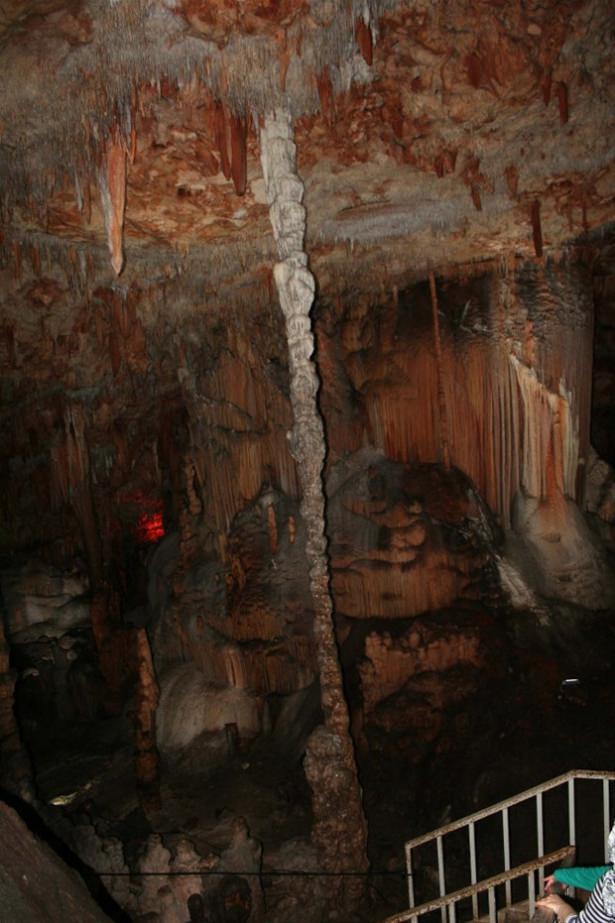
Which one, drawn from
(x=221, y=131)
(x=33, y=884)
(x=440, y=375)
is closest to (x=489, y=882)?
(x=33, y=884)

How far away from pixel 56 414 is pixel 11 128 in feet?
23.1

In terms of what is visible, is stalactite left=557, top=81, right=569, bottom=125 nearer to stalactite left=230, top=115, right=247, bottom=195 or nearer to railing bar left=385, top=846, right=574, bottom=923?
stalactite left=230, top=115, right=247, bottom=195

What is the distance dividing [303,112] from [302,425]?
228cm

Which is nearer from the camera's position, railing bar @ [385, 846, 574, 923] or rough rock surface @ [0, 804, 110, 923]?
rough rock surface @ [0, 804, 110, 923]

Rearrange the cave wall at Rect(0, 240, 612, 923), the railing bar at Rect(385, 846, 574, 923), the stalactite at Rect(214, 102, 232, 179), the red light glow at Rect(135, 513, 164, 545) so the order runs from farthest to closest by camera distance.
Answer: the red light glow at Rect(135, 513, 164, 545)
the cave wall at Rect(0, 240, 612, 923)
the stalactite at Rect(214, 102, 232, 179)
the railing bar at Rect(385, 846, 574, 923)

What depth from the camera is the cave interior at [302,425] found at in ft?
13.6

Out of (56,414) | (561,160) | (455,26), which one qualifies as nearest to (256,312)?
(56,414)

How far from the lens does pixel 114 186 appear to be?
15.4 ft

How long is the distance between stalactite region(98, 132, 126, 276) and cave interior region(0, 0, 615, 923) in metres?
0.04

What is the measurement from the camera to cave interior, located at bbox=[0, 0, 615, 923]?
13.6ft

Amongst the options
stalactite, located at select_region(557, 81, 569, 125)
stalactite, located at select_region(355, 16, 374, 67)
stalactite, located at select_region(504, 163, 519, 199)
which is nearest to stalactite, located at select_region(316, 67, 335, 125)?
stalactite, located at select_region(355, 16, 374, 67)

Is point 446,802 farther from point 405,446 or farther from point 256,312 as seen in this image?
point 256,312

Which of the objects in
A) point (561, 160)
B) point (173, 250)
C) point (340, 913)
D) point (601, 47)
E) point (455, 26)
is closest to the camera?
point (455, 26)

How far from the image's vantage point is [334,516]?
8.98 m
